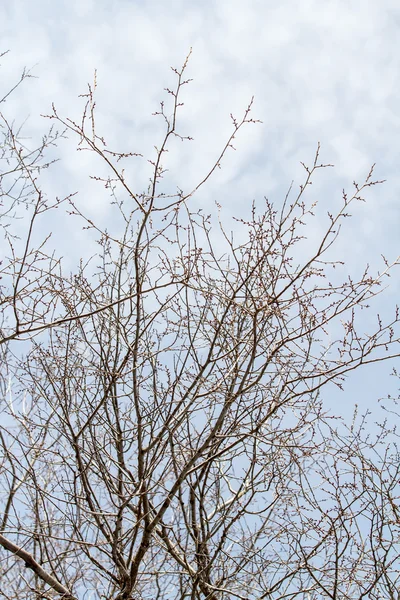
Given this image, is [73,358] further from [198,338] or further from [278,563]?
[278,563]

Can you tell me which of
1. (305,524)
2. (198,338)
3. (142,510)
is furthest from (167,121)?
(305,524)

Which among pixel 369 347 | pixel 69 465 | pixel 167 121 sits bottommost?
pixel 69 465

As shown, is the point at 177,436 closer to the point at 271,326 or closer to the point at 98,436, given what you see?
the point at 98,436

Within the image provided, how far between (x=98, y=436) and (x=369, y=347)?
2493 millimetres

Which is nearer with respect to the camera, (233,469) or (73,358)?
(73,358)

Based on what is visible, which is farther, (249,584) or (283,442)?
(249,584)

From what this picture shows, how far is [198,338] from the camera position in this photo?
4.62 metres

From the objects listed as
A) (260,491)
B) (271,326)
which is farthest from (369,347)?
(260,491)

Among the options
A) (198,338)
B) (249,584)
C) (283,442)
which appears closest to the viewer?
(283,442)

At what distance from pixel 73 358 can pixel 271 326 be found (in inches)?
69.2

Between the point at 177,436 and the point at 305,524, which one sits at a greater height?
the point at 177,436

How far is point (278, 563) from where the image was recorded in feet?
16.4

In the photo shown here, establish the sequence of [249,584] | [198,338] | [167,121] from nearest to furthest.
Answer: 1. [167,121]
2. [198,338]
3. [249,584]

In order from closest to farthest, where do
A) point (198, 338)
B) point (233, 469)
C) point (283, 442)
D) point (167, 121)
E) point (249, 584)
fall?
1. point (167, 121)
2. point (283, 442)
3. point (198, 338)
4. point (249, 584)
5. point (233, 469)
